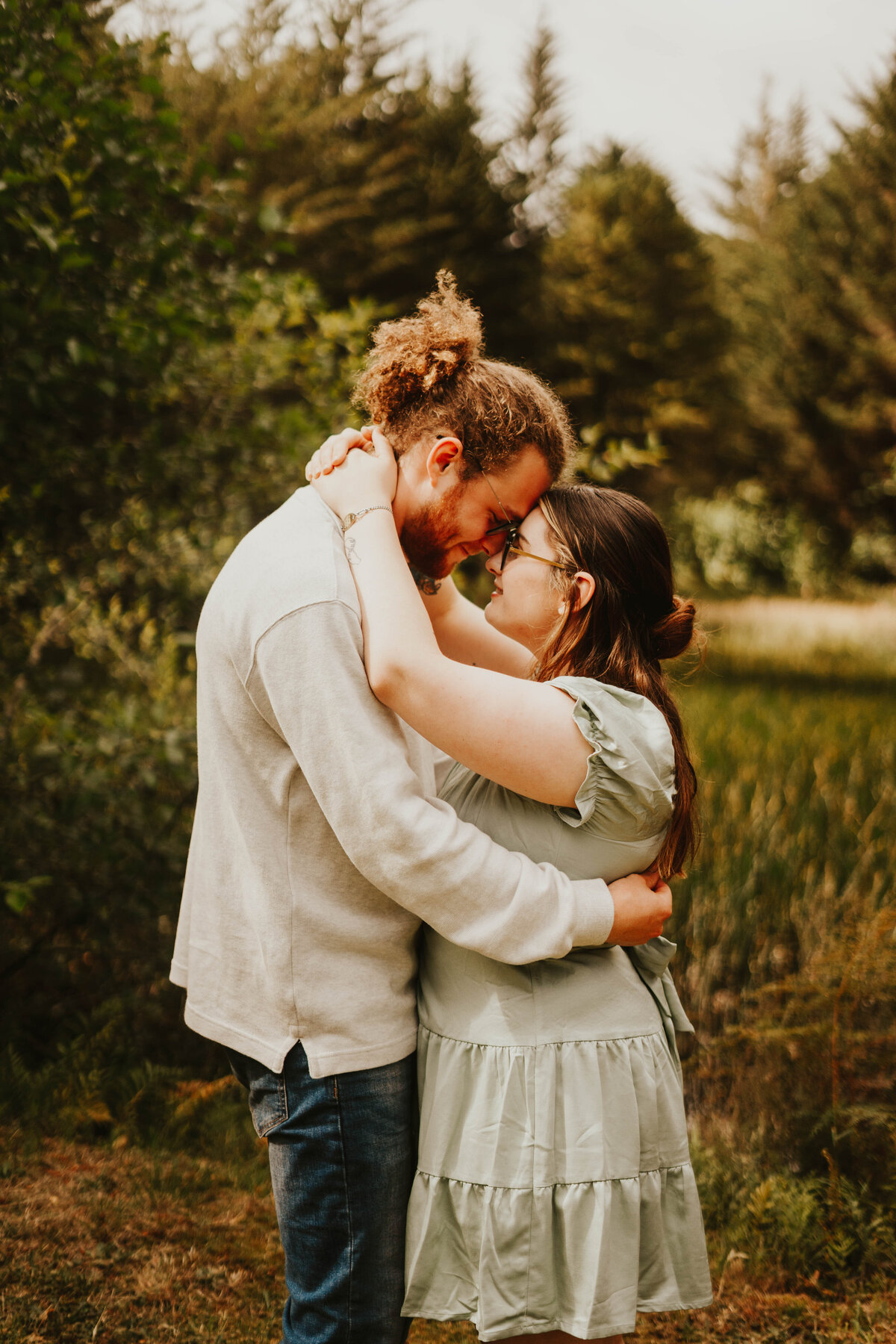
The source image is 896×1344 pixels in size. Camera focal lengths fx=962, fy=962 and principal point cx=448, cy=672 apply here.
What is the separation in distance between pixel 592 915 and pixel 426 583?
2.77 feet

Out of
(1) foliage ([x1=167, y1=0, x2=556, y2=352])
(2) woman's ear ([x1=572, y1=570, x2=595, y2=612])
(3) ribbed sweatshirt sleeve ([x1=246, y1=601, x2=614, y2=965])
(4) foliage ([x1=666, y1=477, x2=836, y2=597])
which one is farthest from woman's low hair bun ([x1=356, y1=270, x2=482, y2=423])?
(4) foliage ([x1=666, y1=477, x2=836, y2=597])

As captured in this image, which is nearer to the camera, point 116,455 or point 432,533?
point 432,533

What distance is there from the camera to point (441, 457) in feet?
5.91

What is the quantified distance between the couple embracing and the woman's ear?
0.20 meters

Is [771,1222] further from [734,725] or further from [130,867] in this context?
[734,725]

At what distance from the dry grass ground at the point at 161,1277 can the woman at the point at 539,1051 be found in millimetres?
1053

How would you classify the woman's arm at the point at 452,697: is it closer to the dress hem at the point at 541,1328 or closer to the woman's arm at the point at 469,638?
the woman's arm at the point at 469,638

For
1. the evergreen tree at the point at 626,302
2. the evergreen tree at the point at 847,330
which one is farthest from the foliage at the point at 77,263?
the evergreen tree at the point at 847,330

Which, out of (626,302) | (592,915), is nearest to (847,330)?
(626,302)

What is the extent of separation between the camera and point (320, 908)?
1570mm

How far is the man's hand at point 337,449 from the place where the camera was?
1814 mm

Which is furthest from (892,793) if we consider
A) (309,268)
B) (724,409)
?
(724,409)

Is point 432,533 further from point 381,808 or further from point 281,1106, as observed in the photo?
point 281,1106

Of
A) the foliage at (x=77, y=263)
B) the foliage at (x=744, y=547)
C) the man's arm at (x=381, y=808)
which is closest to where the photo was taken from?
the man's arm at (x=381, y=808)
